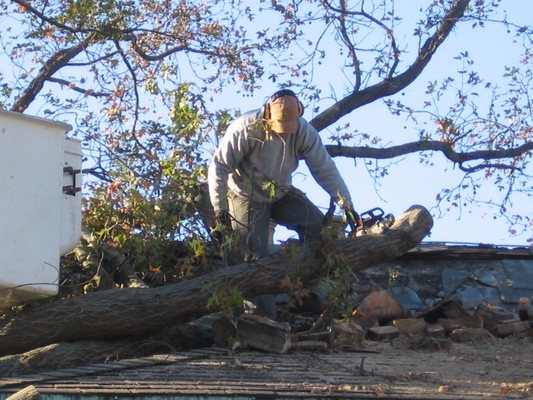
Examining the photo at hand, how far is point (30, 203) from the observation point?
5578 mm

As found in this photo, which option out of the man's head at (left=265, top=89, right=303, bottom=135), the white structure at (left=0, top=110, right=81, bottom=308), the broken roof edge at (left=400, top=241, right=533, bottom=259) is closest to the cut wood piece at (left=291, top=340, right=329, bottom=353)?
the man's head at (left=265, top=89, right=303, bottom=135)

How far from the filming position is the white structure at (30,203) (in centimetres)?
548

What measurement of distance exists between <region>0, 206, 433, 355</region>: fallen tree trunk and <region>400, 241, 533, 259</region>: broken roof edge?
2.17 metres

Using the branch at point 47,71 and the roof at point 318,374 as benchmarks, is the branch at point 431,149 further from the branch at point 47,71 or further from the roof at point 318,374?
the branch at point 47,71

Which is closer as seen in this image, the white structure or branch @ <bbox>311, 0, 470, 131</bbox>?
the white structure

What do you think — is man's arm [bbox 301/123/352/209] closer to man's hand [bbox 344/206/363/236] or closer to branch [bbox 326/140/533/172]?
man's hand [bbox 344/206/363/236]

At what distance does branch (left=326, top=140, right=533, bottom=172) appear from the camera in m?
11.2

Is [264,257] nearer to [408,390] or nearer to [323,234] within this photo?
[323,234]

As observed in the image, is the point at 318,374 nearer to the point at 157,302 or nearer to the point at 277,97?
the point at 157,302

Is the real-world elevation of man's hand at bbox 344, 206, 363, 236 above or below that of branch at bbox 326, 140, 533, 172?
below

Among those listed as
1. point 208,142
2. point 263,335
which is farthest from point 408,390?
point 208,142

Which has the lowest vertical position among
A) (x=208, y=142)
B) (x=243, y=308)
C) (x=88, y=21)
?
(x=243, y=308)

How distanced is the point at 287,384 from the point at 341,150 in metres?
5.91

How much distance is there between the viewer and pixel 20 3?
414 inches
